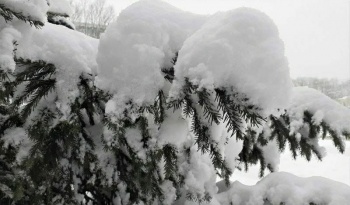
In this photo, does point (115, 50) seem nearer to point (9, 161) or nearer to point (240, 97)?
point (240, 97)

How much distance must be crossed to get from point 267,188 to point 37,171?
1411mm

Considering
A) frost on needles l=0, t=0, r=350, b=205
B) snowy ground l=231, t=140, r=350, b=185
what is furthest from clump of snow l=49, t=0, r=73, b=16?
snowy ground l=231, t=140, r=350, b=185

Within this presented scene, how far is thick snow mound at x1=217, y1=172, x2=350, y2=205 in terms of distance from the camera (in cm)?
188

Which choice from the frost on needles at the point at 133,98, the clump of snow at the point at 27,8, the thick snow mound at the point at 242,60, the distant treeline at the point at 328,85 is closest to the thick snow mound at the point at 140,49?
the frost on needles at the point at 133,98

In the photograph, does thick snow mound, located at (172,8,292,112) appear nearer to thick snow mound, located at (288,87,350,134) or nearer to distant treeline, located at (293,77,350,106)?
thick snow mound, located at (288,87,350,134)

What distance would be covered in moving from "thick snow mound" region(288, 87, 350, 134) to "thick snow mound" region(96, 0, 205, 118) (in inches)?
40.4

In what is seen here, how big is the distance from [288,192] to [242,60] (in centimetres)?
123

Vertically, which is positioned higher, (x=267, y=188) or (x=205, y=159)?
(x=205, y=159)

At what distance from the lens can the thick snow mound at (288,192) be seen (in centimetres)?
188

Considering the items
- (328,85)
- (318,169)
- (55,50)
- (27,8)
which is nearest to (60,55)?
(55,50)

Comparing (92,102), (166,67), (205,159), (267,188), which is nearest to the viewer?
(166,67)

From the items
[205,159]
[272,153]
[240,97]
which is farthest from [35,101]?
[272,153]

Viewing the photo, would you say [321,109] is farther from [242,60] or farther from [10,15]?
[10,15]

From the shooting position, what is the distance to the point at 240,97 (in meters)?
0.99
